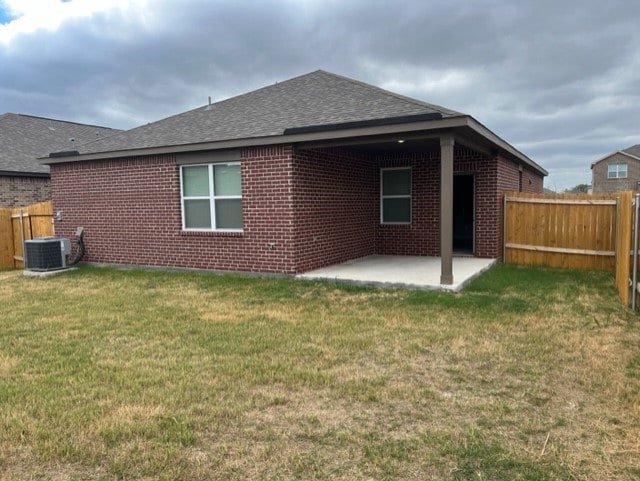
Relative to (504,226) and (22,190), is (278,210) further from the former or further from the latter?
(22,190)

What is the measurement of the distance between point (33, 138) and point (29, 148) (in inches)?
52.4

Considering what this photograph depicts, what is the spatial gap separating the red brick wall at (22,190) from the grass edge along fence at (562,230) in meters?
15.7

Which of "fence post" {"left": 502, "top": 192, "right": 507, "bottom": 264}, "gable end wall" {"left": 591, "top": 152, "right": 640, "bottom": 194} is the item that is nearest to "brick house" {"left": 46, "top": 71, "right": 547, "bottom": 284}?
"fence post" {"left": 502, "top": 192, "right": 507, "bottom": 264}

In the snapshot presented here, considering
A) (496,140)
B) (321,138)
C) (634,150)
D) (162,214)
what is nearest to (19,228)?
(162,214)

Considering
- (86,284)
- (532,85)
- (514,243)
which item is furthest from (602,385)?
(532,85)

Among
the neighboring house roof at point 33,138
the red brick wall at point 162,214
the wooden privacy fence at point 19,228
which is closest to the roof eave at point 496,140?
the red brick wall at point 162,214

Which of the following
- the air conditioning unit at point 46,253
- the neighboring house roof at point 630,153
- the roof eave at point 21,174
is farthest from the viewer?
the neighboring house roof at point 630,153

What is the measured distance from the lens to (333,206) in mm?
10836

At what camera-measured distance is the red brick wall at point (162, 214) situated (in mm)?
9547

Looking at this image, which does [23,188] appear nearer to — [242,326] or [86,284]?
[86,284]

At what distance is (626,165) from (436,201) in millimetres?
44420

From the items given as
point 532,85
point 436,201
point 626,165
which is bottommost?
point 436,201

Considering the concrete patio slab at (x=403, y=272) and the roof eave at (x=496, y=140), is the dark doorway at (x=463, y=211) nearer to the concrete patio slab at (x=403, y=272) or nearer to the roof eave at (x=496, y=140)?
the roof eave at (x=496, y=140)

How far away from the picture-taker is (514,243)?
11734 millimetres
